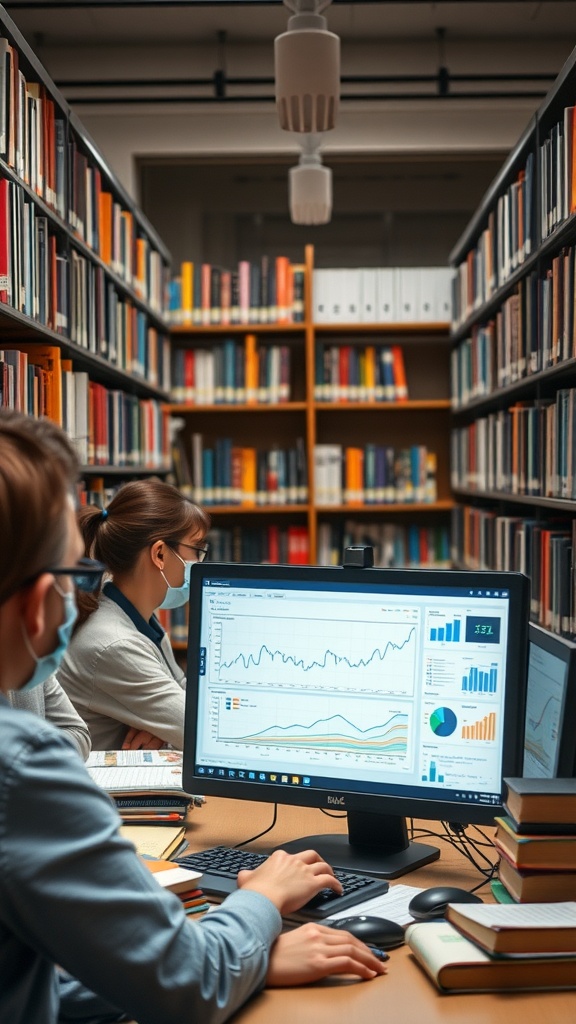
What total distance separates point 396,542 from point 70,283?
2.77m

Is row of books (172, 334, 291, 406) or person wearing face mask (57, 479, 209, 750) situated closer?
person wearing face mask (57, 479, 209, 750)

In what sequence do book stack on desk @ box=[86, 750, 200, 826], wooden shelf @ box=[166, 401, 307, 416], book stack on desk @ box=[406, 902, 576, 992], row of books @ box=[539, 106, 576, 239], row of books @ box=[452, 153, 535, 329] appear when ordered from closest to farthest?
book stack on desk @ box=[406, 902, 576, 992] < book stack on desk @ box=[86, 750, 200, 826] < row of books @ box=[539, 106, 576, 239] < row of books @ box=[452, 153, 535, 329] < wooden shelf @ box=[166, 401, 307, 416]

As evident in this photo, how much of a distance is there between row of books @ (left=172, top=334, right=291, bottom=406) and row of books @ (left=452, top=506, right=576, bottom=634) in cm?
141

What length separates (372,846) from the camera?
1520 mm

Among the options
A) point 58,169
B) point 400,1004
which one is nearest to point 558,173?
point 58,169

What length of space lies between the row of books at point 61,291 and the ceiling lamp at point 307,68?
2.58 feet

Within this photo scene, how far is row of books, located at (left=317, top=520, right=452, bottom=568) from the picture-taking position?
5.47 meters

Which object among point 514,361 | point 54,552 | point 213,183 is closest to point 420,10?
point 213,183

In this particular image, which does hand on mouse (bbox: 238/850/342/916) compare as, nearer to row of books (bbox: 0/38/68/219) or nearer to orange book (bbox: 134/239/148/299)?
row of books (bbox: 0/38/68/219)

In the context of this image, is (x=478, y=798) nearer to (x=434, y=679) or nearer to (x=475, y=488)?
(x=434, y=679)

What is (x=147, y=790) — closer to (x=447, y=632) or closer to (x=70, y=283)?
(x=447, y=632)

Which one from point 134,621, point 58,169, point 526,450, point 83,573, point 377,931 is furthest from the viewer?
point 526,450

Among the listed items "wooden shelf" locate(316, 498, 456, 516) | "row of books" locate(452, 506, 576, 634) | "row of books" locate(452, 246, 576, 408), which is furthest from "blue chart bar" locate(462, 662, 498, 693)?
"wooden shelf" locate(316, 498, 456, 516)

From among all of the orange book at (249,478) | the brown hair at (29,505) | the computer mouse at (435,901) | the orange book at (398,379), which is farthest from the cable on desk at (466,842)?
the orange book at (398,379)
